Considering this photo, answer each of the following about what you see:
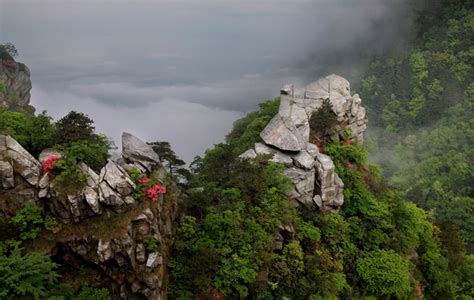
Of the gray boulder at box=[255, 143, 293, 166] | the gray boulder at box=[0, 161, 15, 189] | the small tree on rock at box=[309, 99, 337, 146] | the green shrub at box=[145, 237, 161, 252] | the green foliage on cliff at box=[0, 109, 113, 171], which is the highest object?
the small tree on rock at box=[309, 99, 337, 146]

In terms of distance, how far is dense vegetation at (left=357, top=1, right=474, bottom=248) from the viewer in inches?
3221

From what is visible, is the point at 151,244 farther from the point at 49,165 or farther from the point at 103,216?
the point at 49,165

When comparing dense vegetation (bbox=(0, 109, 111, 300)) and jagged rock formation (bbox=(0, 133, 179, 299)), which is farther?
jagged rock formation (bbox=(0, 133, 179, 299))

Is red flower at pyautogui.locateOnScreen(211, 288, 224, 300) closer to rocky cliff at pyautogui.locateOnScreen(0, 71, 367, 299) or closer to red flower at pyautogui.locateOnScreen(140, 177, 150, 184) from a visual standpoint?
rocky cliff at pyautogui.locateOnScreen(0, 71, 367, 299)

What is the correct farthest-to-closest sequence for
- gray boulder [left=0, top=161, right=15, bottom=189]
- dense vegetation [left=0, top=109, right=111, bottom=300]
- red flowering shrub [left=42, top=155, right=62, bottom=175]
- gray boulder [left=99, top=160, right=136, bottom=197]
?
1. gray boulder [left=99, top=160, right=136, bottom=197]
2. red flowering shrub [left=42, top=155, right=62, bottom=175]
3. gray boulder [left=0, top=161, right=15, bottom=189]
4. dense vegetation [left=0, top=109, right=111, bottom=300]

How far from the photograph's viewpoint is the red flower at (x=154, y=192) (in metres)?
17.2

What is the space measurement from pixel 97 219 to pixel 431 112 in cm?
11569

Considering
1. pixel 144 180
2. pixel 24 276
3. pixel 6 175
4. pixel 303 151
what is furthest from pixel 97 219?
pixel 303 151

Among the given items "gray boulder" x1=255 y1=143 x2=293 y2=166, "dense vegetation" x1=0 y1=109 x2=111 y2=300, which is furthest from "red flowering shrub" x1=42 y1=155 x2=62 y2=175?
"gray boulder" x1=255 y1=143 x2=293 y2=166

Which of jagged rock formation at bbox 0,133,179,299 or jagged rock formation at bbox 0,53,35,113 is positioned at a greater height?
jagged rock formation at bbox 0,53,35,113

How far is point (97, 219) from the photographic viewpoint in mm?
16094

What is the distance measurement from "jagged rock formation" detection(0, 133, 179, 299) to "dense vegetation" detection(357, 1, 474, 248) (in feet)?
216

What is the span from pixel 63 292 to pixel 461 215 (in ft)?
238

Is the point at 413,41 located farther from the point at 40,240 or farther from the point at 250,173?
the point at 40,240
